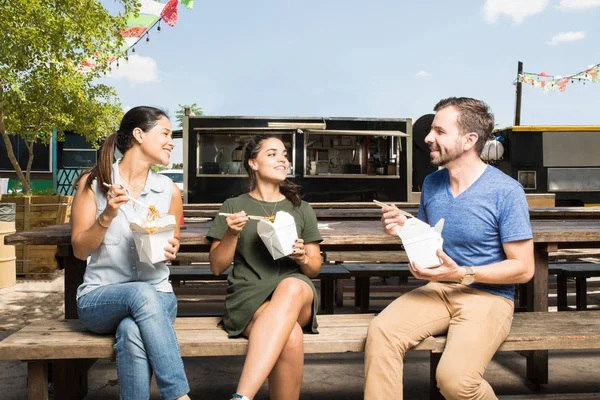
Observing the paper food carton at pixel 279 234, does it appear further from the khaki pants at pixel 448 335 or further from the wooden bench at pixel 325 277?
the wooden bench at pixel 325 277

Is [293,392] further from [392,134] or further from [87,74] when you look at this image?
[87,74]

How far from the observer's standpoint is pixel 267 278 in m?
2.63

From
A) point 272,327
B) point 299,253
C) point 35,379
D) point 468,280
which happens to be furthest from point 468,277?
point 35,379

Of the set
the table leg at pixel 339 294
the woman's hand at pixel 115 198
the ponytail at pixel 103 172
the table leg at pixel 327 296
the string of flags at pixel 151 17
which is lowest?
the table leg at pixel 339 294

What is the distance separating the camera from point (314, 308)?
Result: 101 inches

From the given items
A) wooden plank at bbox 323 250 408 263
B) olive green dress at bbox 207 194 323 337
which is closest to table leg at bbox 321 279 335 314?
wooden plank at bbox 323 250 408 263

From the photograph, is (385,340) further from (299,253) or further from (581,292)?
(581,292)

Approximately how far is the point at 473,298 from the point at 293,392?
81cm

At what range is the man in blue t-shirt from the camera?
227 cm

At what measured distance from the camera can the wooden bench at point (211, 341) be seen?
236 cm

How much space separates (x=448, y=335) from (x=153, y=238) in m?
1.21

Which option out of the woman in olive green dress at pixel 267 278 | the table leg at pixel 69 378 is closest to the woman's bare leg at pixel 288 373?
the woman in olive green dress at pixel 267 278

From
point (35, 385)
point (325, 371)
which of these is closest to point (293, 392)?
point (35, 385)

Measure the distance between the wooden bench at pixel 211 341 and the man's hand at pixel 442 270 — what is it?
29cm
